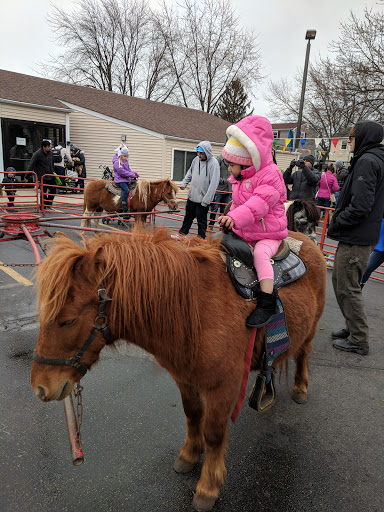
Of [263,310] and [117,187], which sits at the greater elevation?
[117,187]

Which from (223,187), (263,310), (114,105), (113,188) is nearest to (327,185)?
(223,187)

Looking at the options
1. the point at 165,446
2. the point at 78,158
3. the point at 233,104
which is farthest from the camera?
the point at 233,104

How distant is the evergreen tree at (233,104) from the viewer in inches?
1427

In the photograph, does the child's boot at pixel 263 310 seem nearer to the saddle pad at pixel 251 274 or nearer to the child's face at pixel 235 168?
the saddle pad at pixel 251 274

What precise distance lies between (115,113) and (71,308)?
60.2 feet

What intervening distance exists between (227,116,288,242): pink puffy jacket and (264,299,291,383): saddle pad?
507 millimetres

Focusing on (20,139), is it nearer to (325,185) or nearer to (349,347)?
(325,185)

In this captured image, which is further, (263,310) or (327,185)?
(327,185)

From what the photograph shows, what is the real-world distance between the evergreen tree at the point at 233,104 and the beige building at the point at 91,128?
18.9m

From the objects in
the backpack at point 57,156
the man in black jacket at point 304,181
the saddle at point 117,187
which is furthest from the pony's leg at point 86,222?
the backpack at point 57,156

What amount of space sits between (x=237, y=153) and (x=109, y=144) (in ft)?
54.5

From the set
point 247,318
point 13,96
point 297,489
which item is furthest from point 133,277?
point 13,96

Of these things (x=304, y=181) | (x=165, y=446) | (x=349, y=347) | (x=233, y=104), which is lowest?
(x=165, y=446)

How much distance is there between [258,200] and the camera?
1.94 metres
